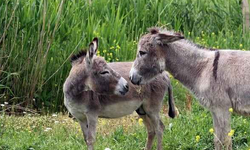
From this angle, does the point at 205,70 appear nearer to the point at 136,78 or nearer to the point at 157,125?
the point at 136,78

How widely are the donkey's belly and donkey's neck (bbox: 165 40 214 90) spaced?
950 mm

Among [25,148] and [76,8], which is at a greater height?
[76,8]

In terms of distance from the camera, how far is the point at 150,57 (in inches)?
300

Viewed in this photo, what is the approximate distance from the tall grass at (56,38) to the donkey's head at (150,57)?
10.1 feet

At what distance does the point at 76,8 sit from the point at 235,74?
18.1 ft

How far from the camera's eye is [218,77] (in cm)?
740

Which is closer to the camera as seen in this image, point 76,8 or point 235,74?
point 235,74

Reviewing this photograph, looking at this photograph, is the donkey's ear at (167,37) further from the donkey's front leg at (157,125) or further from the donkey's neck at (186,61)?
the donkey's front leg at (157,125)

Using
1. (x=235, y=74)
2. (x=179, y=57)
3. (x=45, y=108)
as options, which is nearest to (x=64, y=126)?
(x=45, y=108)

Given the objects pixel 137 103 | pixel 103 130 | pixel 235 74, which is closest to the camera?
pixel 235 74

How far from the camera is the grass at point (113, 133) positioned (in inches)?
323

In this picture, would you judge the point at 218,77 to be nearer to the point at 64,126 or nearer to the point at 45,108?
the point at 64,126

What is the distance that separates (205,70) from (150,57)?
2.24ft

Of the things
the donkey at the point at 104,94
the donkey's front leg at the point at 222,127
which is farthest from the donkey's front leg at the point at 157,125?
the donkey's front leg at the point at 222,127
